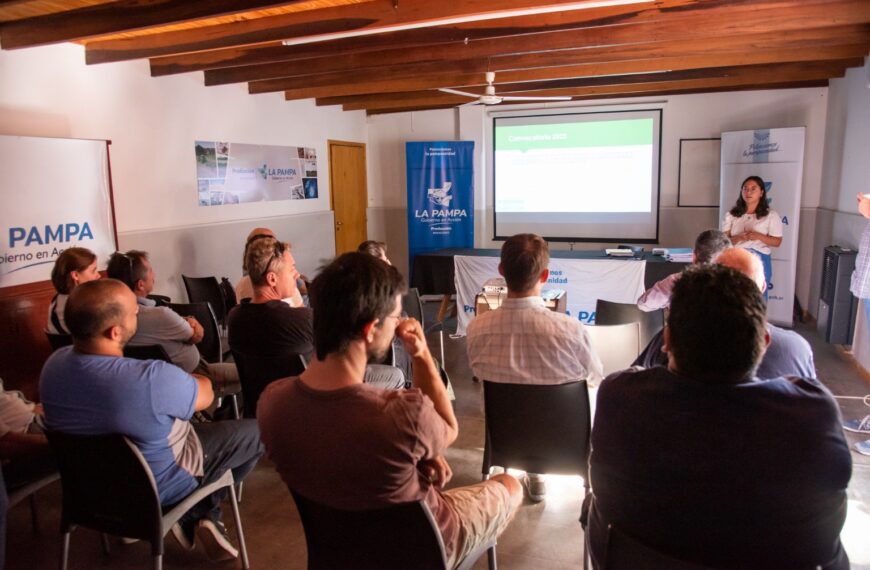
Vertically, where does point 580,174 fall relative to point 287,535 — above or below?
above

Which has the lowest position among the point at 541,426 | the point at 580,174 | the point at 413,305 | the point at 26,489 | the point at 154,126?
the point at 26,489

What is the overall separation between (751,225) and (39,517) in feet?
19.3

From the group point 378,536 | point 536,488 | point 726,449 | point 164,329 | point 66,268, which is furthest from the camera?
point 66,268

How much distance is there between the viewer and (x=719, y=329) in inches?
50.1

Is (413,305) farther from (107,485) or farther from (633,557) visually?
(633,557)

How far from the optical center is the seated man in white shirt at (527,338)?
2.32 meters

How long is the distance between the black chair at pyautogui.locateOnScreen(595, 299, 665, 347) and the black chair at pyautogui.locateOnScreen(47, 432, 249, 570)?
101 inches

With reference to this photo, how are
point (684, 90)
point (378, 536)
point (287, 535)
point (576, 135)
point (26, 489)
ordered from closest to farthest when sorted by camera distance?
point (378, 536) → point (26, 489) → point (287, 535) → point (684, 90) → point (576, 135)

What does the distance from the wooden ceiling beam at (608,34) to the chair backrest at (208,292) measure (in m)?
1.83

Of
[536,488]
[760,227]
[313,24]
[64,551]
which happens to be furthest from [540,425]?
[760,227]

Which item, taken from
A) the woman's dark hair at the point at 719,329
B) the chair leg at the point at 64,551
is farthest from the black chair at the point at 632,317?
the chair leg at the point at 64,551

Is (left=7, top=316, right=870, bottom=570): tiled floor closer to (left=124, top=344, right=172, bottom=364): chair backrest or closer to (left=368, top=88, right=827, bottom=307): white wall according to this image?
(left=124, top=344, right=172, bottom=364): chair backrest

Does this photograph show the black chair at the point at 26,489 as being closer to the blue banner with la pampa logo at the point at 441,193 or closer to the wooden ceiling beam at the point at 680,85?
the wooden ceiling beam at the point at 680,85

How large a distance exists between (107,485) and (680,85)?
6.81 m
